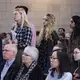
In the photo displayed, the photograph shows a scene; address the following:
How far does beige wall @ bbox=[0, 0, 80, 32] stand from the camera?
35.1ft

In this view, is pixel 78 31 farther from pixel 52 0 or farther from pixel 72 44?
Answer: pixel 52 0

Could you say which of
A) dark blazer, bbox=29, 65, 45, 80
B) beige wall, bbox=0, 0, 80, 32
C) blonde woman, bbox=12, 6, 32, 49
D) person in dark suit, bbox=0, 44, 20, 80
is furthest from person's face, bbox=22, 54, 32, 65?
beige wall, bbox=0, 0, 80, 32

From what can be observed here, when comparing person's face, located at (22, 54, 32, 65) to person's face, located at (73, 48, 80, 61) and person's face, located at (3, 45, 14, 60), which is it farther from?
person's face, located at (73, 48, 80, 61)

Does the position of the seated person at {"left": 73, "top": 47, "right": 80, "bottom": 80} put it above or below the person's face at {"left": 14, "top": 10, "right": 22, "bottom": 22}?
below

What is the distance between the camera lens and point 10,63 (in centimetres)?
625

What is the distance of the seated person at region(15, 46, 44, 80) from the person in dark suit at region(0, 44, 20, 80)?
15 cm

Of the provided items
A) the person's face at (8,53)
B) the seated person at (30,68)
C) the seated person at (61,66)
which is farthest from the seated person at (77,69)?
the person's face at (8,53)

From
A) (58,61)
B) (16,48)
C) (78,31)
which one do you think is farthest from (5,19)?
(58,61)

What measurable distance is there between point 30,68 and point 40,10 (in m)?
5.30

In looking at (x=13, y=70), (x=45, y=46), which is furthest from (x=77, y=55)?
(x=45, y=46)

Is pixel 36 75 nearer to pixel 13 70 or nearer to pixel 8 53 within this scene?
pixel 13 70

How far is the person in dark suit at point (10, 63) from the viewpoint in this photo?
6.12 meters

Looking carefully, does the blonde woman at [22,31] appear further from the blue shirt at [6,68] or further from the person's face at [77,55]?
the person's face at [77,55]

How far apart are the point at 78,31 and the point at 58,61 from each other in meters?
2.21
